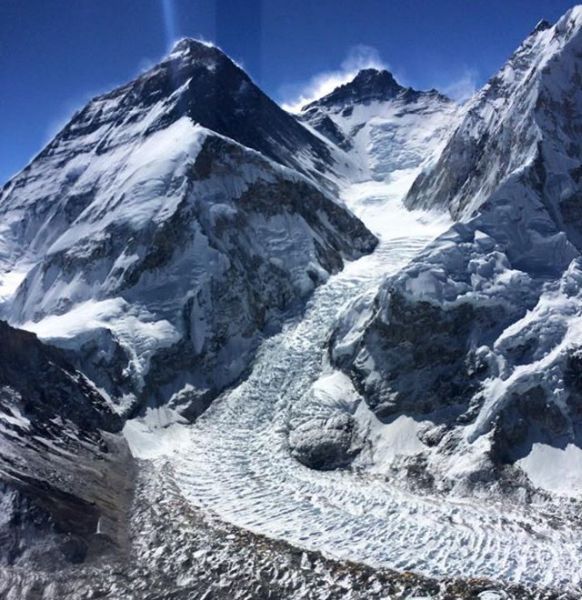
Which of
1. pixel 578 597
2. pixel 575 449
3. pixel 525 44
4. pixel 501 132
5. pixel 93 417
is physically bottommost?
pixel 578 597

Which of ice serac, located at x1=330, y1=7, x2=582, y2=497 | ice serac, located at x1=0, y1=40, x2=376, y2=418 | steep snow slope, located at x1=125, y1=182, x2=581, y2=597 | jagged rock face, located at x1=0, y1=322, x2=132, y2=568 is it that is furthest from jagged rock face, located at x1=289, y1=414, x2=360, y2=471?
ice serac, located at x1=0, y1=40, x2=376, y2=418

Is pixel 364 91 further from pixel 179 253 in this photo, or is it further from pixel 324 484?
pixel 324 484

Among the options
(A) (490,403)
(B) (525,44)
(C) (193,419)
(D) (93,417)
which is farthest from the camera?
(B) (525,44)

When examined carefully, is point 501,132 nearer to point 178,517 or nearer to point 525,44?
point 525,44

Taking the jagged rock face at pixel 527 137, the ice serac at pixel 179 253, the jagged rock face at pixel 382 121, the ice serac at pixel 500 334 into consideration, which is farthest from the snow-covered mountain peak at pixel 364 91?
the ice serac at pixel 500 334

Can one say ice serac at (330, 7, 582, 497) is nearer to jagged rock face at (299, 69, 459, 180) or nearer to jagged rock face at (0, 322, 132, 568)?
jagged rock face at (0, 322, 132, 568)

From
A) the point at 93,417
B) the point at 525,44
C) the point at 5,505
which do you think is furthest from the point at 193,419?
the point at 525,44
